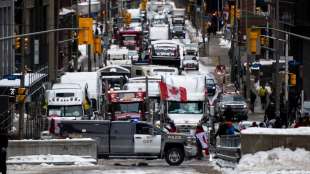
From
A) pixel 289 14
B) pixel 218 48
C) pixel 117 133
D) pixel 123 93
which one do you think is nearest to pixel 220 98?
pixel 123 93

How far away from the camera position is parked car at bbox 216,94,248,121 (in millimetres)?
59359

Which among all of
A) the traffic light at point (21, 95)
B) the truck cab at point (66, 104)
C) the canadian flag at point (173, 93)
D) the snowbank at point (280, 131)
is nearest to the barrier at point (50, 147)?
the snowbank at point (280, 131)

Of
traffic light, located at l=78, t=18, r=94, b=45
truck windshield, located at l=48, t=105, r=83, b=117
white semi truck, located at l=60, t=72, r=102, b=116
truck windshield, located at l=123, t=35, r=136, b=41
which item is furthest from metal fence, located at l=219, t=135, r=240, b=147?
truck windshield, located at l=123, t=35, r=136, b=41

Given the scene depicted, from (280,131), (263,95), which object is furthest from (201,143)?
(263,95)

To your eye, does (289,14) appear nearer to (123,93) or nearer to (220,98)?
(220,98)

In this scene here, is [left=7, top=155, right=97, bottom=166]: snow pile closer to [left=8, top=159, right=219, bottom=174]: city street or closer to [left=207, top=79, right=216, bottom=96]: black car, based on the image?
[left=8, top=159, right=219, bottom=174]: city street

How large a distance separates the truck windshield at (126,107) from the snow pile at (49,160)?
1667cm

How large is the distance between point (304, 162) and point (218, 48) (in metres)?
88.4

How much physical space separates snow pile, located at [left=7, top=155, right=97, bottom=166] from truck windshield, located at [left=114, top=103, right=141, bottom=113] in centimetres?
1667

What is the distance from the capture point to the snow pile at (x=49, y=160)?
34381 mm

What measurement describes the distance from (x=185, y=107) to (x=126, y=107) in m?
2.85

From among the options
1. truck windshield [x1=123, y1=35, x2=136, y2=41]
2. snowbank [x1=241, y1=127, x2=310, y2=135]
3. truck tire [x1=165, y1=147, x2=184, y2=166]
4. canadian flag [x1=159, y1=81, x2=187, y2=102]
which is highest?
truck windshield [x1=123, y1=35, x2=136, y2=41]

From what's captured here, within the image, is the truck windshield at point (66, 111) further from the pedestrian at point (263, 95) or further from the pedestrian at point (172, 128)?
the pedestrian at point (263, 95)

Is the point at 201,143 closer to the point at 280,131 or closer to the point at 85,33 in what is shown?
the point at 280,131
